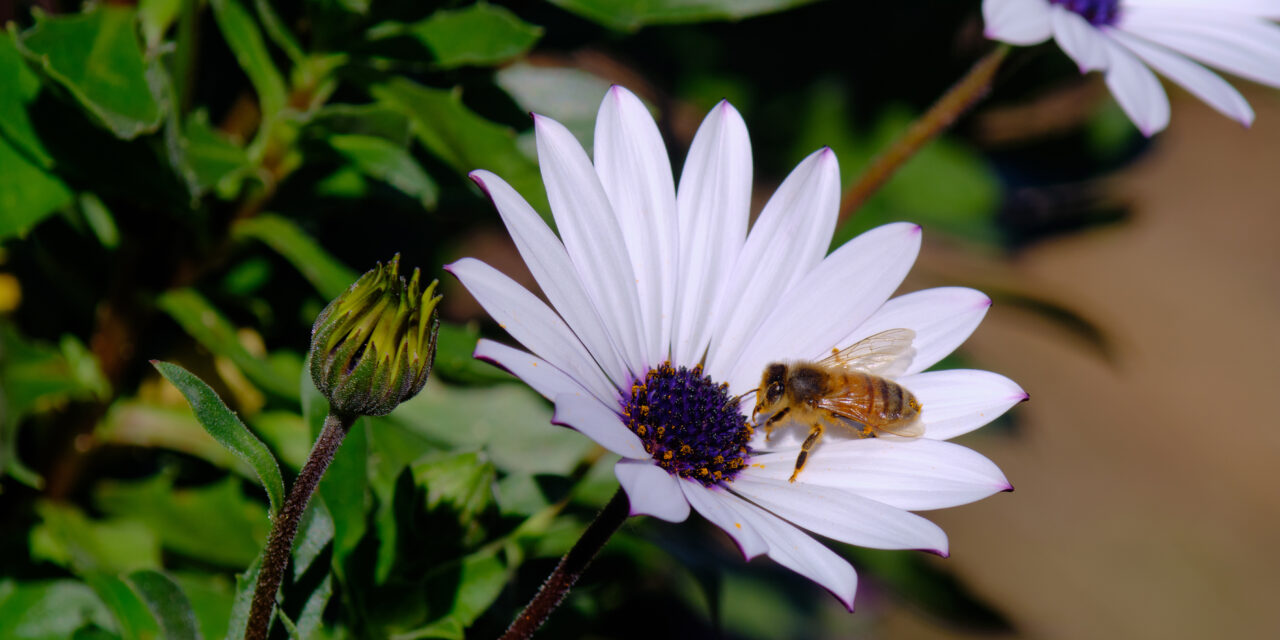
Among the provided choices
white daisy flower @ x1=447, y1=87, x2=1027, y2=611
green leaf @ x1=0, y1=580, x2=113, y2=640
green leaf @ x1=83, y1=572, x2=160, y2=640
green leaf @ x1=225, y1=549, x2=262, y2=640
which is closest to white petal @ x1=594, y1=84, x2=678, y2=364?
white daisy flower @ x1=447, y1=87, x2=1027, y2=611

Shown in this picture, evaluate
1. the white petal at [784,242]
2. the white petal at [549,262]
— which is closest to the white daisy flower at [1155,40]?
the white petal at [784,242]

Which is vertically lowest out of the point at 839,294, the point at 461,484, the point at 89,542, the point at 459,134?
the point at 89,542

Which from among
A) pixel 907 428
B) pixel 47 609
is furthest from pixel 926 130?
pixel 47 609

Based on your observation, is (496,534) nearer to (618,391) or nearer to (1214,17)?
(618,391)

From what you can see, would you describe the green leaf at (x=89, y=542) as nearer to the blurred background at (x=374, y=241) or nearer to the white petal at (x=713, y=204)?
the blurred background at (x=374, y=241)

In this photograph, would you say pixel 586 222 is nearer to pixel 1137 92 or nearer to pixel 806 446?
pixel 806 446

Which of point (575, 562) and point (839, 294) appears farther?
point (839, 294)

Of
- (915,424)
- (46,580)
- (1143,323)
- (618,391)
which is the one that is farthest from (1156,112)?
(1143,323)

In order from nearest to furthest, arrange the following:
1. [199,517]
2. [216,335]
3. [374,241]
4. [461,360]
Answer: [461,360] → [216,335] → [199,517] → [374,241]
